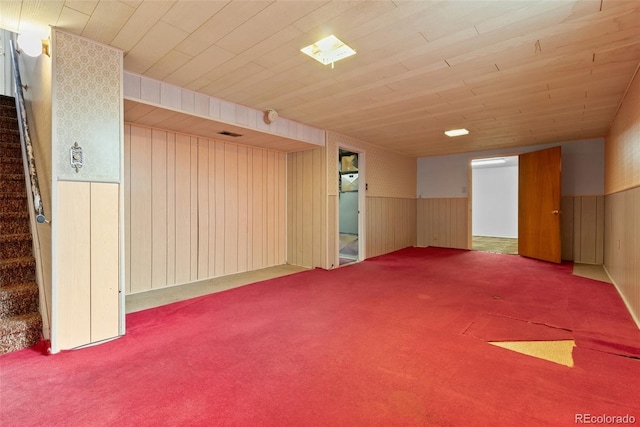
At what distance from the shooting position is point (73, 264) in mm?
2211

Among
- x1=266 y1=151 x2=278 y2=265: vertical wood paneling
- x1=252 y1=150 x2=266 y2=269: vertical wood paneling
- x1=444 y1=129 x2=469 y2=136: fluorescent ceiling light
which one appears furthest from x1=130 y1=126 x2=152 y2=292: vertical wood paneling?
x1=444 y1=129 x2=469 y2=136: fluorescent ceiling light

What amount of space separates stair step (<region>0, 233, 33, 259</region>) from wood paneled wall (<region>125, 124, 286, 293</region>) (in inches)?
38.2

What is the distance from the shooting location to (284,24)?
204cm

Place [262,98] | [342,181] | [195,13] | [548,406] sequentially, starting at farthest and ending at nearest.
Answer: [342,181] < [262,98] < [195,13] < [548,406]

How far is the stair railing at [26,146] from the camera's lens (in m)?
2.25

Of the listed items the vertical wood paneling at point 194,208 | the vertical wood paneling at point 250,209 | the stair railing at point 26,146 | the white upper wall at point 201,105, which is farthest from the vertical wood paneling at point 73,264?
the vertical wood paneling at point 250,209

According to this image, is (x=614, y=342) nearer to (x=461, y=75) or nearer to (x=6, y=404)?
(x=461, y=75)

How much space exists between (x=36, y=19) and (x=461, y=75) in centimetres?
332

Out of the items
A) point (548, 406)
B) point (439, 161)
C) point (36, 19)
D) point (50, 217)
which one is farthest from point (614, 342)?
point (439, 161)

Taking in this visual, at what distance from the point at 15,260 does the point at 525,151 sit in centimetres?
798

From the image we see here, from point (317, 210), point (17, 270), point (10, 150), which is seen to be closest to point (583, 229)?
point (317, 210)

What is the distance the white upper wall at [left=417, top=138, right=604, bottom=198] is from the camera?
5.57 metres

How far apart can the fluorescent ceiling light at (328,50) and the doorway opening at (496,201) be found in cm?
800

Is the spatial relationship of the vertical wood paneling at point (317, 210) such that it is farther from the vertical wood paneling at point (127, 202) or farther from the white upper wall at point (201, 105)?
the vertical wood paneling at point (127, 202)
